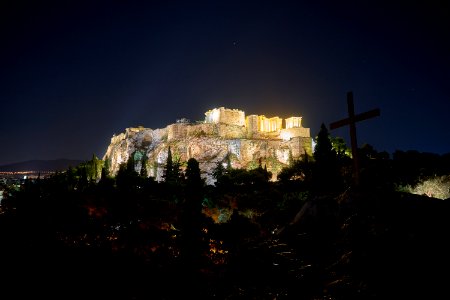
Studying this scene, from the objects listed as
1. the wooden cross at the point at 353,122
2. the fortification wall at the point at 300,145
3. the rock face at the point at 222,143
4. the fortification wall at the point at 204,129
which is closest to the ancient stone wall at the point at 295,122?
the rock face at the point at 222,143

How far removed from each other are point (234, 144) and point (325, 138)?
36220 mm

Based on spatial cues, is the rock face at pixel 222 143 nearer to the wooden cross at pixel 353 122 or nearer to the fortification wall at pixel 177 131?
the fortification wall at pixel 177 131

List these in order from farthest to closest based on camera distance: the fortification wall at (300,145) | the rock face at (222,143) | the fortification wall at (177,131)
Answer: the fortification wall at (177,131) → the rock face at (222,143) → the fortification wall at (300,145)

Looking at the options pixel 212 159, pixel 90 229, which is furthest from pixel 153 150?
pixel 90 229

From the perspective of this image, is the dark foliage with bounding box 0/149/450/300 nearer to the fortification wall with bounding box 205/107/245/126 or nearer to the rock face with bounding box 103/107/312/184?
the rock face with bounding box 103/107/312/184

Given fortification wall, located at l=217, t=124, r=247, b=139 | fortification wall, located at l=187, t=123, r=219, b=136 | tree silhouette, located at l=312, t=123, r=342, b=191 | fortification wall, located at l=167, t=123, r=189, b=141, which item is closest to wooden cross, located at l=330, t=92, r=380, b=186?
tree silhouette, located at l=312, t=123, r=342, b=191

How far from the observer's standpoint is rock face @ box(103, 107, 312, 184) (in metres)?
62.1

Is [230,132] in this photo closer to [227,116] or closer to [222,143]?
[227,116]

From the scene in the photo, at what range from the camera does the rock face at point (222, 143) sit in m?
62.1

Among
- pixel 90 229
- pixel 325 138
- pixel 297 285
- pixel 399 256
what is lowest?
pixel 297 285

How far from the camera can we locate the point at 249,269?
6801 mm

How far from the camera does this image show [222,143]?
214ft

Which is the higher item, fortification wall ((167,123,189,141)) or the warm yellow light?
fortification wall ((167,123,189,141))

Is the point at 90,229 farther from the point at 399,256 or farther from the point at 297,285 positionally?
the point at 399,256
